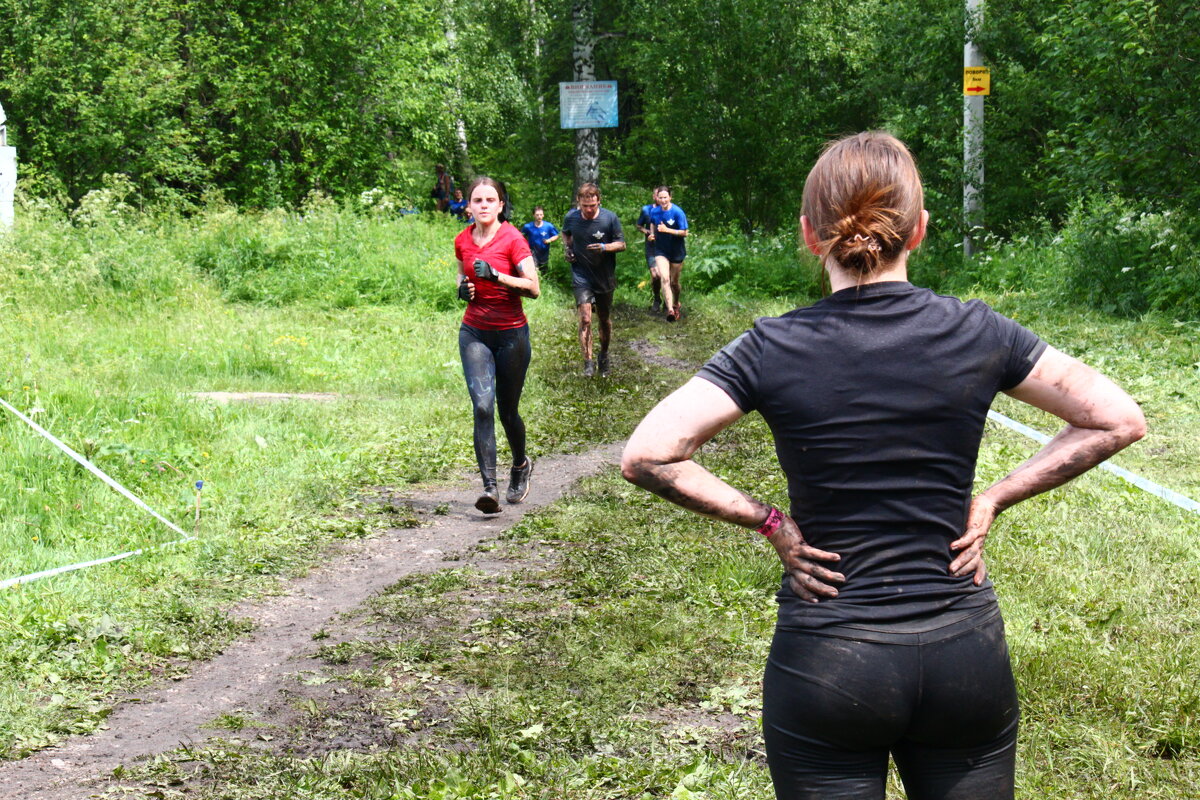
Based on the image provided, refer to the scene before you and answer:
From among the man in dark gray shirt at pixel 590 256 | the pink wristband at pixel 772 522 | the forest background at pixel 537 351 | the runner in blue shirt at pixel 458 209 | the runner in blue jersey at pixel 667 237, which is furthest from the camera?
the runner in blue shirt at pixel 458 209

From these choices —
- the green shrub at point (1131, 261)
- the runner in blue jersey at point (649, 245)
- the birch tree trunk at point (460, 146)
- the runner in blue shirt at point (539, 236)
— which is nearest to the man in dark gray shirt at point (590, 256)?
the runner in blue shirt at point (539, 236)

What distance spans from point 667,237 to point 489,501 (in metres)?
10.9

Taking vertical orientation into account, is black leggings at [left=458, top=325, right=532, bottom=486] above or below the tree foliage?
below

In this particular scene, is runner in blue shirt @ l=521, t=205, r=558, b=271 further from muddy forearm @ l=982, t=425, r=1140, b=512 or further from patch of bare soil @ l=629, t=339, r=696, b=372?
muddy forearm @ l=982, t=425, r=1140, b=512

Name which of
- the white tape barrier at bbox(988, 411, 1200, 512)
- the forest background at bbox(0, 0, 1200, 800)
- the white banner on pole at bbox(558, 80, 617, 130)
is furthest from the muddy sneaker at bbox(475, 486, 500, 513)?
the white banner on pole at bbox(558, 80, 617, 130)

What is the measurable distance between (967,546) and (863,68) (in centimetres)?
3060

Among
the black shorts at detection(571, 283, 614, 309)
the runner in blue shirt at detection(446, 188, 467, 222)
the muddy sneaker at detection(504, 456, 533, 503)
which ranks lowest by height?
the muddy sneaker at detection(504, 456, 533, 503)

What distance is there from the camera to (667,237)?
60.2ft

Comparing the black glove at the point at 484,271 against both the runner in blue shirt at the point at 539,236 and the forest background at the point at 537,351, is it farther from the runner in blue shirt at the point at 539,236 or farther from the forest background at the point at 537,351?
the runner in blue shirt at the point at 539,236

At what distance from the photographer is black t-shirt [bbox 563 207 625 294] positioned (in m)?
13.8

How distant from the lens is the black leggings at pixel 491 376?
8062mm

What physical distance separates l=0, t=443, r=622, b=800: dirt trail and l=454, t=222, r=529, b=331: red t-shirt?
1.32 metres

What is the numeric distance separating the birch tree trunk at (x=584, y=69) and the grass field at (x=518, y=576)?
12642 mm

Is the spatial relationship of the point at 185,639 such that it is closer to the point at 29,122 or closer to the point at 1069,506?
the point at 1069,506
